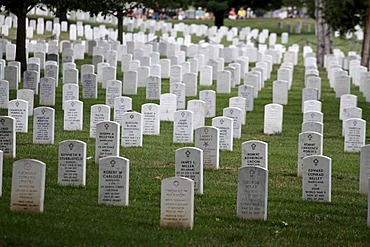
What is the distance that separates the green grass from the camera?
1216 cm

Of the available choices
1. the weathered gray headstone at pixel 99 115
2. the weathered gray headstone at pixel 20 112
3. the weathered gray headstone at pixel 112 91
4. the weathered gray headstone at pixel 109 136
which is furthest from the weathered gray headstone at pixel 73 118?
the weathered gray headstone at pixel 109 136

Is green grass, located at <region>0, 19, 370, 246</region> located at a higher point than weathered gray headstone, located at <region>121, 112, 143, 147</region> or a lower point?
lower

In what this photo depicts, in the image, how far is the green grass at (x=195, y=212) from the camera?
39.9 ft

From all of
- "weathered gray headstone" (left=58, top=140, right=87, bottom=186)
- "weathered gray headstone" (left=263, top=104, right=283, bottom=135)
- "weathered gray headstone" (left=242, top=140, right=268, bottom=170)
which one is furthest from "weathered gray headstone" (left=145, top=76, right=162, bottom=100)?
"weathered gray headstone" (left=58, top=140, right=87, bottom=186)

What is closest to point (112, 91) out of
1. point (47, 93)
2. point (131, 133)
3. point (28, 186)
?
point (47, 93)

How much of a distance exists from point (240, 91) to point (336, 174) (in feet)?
31.5

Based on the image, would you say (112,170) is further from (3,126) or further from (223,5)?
(223,5)

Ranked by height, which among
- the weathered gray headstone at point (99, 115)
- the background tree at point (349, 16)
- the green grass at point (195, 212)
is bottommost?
the green grass at point (195, 212)

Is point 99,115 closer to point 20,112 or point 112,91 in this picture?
point 20,112

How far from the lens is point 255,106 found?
29.2 m

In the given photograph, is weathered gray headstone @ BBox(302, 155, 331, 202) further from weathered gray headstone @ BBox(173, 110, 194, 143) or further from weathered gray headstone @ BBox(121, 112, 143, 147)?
weathered gray headstone @ BBox(173, 110, 194, 143)

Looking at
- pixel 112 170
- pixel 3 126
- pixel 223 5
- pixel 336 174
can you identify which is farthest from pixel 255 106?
pixel 223 5

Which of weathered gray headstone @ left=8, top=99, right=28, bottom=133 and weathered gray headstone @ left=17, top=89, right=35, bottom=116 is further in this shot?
weathered gray headstone @ left=17, top=89, right=35, bottom=116

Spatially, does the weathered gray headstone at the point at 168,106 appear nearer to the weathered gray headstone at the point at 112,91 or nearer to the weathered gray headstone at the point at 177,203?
the weathered gray headstone at the point at 112,91
